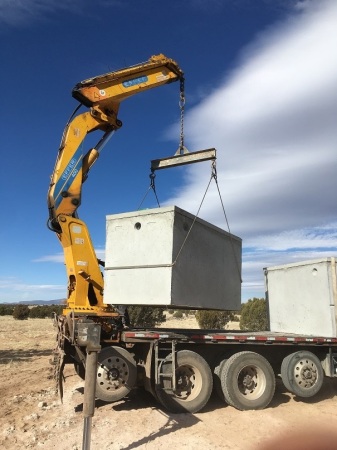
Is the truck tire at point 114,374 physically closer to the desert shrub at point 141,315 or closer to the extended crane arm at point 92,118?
the extended crane arm at point 92,118

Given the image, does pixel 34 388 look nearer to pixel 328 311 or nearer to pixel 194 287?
pixel 194 287

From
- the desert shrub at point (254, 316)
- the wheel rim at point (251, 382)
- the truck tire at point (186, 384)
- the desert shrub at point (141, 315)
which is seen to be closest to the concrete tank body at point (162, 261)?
the truck tire at point (186, 384)

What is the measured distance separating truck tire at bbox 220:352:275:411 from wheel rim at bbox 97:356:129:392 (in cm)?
197

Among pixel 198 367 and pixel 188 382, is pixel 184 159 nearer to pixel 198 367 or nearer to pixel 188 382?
pixel 198 367

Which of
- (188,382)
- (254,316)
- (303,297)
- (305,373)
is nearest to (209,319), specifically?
(254,316)

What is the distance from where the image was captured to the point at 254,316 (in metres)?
27.0

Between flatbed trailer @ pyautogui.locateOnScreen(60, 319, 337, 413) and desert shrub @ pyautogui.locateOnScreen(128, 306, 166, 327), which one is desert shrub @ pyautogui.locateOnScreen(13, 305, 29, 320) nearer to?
desert shrub @ pyautogui.locateOnScreen(128, 306, 166, 327)

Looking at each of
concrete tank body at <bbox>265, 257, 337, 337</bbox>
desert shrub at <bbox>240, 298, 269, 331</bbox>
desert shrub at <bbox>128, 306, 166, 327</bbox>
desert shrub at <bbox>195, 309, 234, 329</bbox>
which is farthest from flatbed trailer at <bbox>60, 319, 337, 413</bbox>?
desert shrub at <bbox>195, 309, 234, 329</bbox>

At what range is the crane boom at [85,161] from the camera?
8914 mm

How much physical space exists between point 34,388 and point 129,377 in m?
3.06

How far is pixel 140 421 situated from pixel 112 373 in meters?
1.07

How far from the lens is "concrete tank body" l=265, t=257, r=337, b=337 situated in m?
9.59

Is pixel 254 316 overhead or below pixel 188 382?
overhead

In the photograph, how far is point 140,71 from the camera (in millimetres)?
10070
